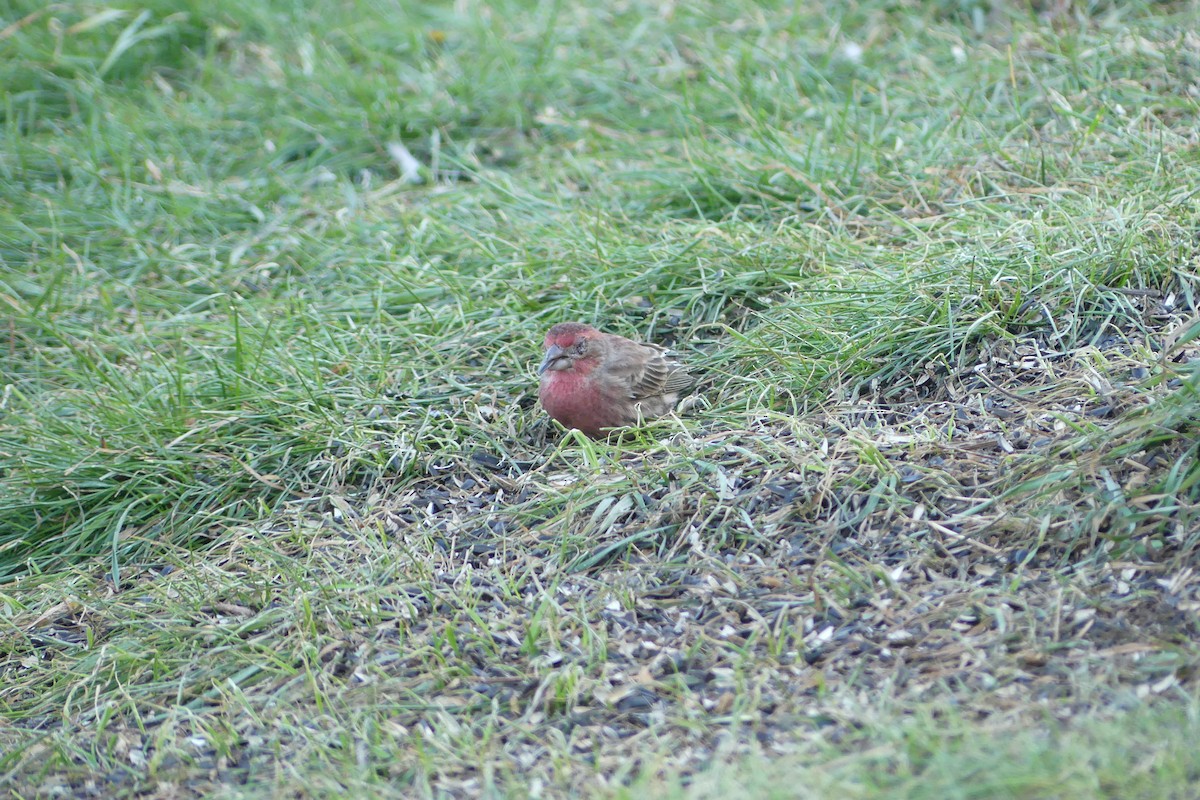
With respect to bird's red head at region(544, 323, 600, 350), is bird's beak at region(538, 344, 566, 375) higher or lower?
lower

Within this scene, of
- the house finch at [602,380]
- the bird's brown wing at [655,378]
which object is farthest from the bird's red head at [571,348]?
the bird's brown wing at [655,378]

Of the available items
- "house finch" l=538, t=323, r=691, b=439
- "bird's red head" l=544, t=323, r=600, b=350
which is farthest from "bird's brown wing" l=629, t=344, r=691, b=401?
"bird's red head" l=544, t=323, r=600, b=350

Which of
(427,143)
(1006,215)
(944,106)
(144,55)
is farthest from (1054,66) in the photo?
(144,55)

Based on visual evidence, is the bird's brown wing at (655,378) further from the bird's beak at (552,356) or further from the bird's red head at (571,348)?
the bird's beak at (552,356)

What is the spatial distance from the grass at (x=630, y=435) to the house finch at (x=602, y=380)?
5.7 inches

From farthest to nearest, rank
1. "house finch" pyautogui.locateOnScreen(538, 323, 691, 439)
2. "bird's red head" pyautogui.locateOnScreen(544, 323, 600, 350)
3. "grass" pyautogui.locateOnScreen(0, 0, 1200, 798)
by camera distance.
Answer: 1. "bird's red head" pyautogui.locateOnScreen(544, 323, 600, 350)
2. "house finch" pyautogui.locateOnScreen(538, 323, 691, 439)
3. "grass" pyautogui.locateOnScreen(0, 0, 1200, 798)

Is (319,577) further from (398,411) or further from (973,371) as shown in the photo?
(973,371)

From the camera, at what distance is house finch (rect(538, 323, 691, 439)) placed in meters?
4.69

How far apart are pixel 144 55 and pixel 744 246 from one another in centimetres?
469

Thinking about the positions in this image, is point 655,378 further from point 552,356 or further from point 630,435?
point 552,356

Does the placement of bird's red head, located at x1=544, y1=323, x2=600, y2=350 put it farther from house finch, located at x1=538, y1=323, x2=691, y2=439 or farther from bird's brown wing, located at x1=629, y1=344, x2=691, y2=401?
bird's brown wing, located at x1=629, y1=344, x2=691, y2=401

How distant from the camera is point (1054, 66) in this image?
6.25 m

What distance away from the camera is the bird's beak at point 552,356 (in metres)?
4.74

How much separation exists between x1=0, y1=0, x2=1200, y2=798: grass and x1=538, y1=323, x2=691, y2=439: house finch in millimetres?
145
